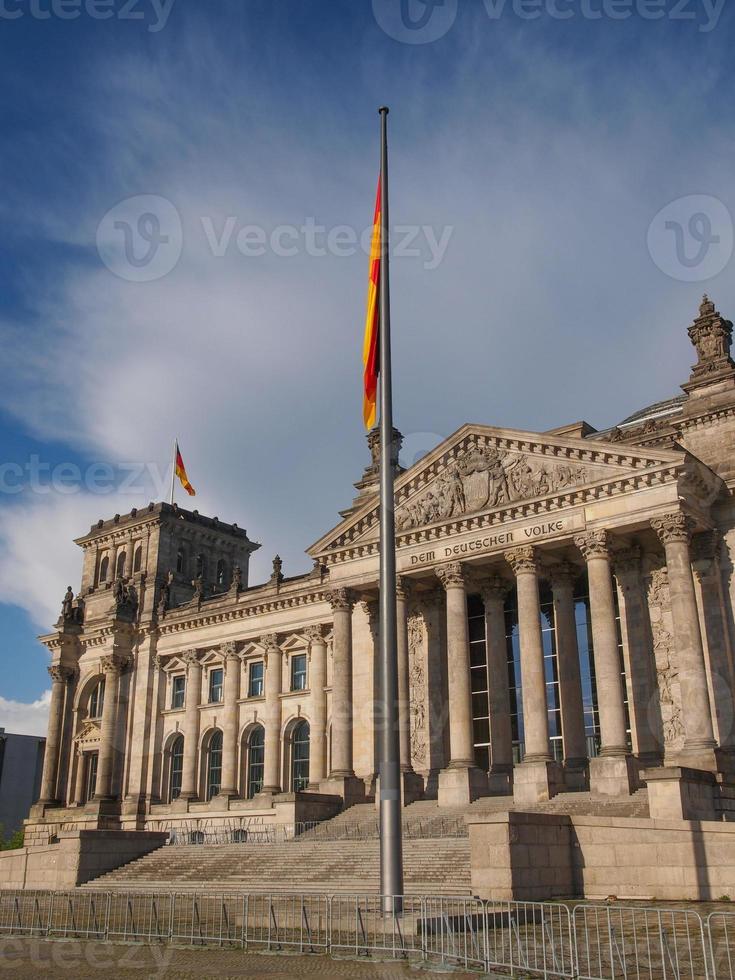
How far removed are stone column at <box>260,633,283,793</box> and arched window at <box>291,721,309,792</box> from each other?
924 mm

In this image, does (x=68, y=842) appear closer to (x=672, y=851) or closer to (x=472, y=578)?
(x=472, y=578)

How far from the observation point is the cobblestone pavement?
15.6m

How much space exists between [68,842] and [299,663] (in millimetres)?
20019

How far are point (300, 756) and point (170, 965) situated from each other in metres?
40.2

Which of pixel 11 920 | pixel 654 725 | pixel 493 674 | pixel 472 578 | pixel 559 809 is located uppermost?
pixel 472 578

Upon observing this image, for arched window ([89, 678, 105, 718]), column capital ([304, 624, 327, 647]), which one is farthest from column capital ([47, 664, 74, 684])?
column capital ([304, 624, 327, 647])

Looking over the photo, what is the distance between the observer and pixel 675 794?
30219 mm

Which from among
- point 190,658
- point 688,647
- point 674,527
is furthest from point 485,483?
point 190,658

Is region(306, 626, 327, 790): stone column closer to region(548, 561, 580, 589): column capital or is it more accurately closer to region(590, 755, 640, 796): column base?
region(548, 561, 580, 589): column capital

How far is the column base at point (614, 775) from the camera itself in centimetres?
3509

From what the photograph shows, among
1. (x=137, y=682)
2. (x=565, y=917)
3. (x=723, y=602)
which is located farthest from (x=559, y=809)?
(x=137, y=682)

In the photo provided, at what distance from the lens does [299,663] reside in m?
57.7

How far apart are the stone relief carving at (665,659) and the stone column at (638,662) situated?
236 millimetres

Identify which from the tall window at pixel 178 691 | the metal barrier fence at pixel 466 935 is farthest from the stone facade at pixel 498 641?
the metal barrier fence at pixel 466 935
